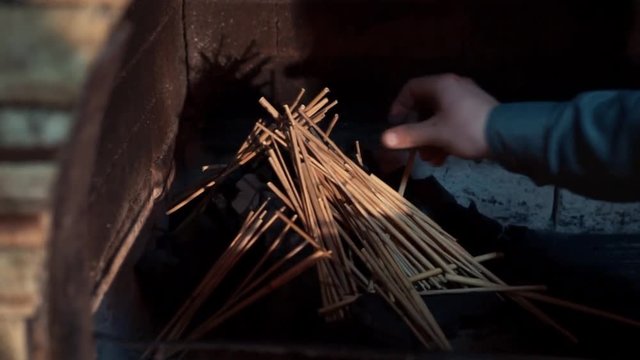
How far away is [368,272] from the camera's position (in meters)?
2.00

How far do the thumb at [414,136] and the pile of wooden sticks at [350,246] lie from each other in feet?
0.83

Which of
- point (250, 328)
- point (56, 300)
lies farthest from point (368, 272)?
point (56, 300)

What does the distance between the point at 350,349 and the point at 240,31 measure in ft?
3.63

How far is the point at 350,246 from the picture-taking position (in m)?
2.00

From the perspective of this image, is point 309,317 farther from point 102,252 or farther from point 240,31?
point 240,31

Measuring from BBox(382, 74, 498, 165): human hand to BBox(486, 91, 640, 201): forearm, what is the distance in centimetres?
2

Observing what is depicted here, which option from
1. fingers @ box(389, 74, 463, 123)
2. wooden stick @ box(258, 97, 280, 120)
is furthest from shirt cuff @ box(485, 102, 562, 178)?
wooden stick @ box(258, 97, 280, 120)

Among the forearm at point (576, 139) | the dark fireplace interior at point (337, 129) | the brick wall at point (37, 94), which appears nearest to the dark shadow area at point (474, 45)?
the dark fireplace interior at point (337, 129)

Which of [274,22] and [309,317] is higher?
[274,22]

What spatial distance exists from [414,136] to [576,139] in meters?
0.26

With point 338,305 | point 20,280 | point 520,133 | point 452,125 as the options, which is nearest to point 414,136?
point 452,125

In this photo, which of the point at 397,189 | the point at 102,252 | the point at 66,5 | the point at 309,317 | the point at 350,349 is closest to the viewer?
the point at 66,5

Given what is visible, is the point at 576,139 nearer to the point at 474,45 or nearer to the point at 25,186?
the point at 474,45

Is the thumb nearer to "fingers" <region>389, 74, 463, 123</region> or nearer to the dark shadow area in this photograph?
"fingers" <region>389, 74, 463, 123</region>
